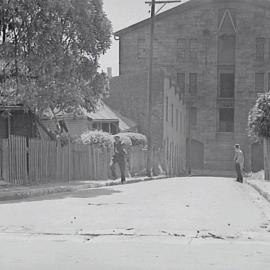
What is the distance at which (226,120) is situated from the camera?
181ft

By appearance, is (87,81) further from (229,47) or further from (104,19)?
(229,47)

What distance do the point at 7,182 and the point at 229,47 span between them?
39223mm

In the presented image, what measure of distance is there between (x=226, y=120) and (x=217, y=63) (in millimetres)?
5299

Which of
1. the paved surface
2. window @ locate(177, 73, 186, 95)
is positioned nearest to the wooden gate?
the paved surface

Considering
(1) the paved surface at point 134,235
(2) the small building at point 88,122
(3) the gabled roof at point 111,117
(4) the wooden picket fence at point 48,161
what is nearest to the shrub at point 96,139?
(4) the wooden picket fence at point 48,161

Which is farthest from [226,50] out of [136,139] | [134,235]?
[134,235]

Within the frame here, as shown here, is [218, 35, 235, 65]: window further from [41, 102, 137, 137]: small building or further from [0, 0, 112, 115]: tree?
[0, 0, 112, 115]: tree

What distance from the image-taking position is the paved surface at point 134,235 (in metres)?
7.19

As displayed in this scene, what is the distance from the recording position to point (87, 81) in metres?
21.7

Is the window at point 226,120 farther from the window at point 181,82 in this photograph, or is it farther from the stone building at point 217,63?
the window at point 181,82

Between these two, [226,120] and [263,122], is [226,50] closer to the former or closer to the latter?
[226,120]

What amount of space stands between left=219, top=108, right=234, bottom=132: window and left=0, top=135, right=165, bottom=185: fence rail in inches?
1149

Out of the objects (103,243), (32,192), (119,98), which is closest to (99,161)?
(32,192)

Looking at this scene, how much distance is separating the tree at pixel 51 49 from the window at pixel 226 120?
1352 inches
